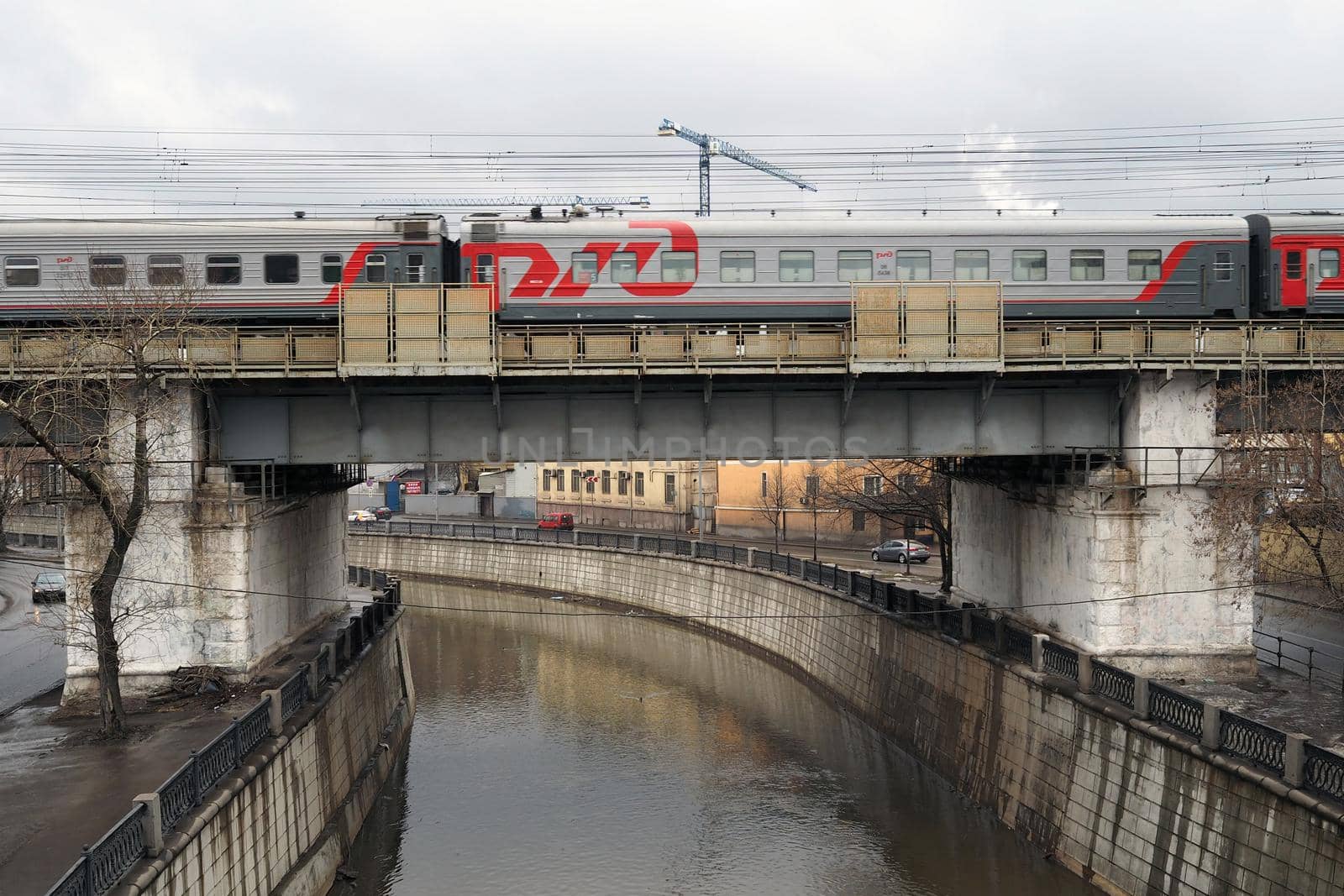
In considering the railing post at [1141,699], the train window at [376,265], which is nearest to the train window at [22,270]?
the train window at [376,265]

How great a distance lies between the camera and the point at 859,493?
161 feet

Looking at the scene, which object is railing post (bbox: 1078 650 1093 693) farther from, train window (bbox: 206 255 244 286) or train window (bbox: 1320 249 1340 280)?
train window (bbox: 206 255 244 286)

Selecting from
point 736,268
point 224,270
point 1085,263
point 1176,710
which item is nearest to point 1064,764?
point 1176,710

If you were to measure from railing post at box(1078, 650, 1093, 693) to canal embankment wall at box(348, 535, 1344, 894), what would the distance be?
31 centimetres

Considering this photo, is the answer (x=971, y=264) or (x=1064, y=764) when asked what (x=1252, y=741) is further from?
(x=971, y=264)

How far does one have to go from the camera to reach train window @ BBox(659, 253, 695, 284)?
28516 mm

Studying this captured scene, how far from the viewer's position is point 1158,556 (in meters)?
24.9

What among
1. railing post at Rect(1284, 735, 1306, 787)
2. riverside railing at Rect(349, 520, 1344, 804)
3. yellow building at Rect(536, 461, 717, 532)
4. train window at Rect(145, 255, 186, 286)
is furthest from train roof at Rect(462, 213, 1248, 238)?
yellow building at Rect(536, 461, 717, 532)

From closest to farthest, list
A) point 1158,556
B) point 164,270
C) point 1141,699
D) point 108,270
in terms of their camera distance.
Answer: point 1141,699
point 1158,556
point 108,270
point 164,270

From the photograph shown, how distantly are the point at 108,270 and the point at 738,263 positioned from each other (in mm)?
15536

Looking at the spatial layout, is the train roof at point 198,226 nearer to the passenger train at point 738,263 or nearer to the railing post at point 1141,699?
the passenger train at point 738,263

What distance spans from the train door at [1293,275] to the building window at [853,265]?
10271 millimetres

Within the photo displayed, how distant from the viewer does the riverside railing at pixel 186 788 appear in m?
12.9

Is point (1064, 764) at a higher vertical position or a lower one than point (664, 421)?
lower
